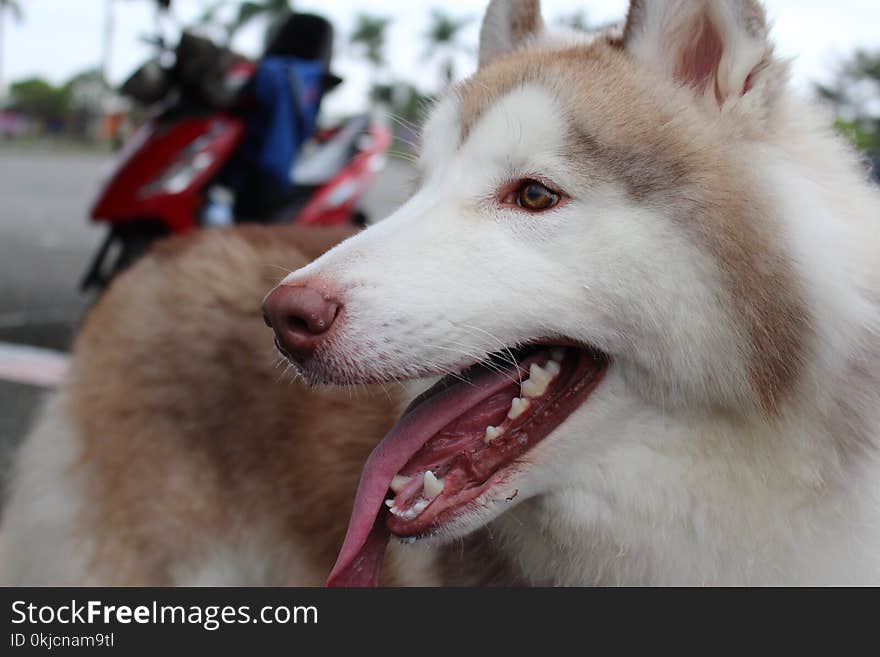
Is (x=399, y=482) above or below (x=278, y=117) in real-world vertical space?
above

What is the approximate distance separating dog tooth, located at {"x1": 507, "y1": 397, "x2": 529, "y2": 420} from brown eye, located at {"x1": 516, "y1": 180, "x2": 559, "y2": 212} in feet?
1.23

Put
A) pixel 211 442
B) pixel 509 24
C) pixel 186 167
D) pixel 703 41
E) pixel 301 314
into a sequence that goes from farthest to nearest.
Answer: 1. pixel 186 167
2. pixel 211 442
3. pixel 509 24
4. pixel 703 41
5. pixel 301 314

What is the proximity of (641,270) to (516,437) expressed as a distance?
1.32ft

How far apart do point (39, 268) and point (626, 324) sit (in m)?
8.55

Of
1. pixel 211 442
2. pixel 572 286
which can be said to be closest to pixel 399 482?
pixel 572 286

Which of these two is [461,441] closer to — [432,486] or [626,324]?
[432,486]

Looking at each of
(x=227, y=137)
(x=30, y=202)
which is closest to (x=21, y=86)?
(x=30, y=202)

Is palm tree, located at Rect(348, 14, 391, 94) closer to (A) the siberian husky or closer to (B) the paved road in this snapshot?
(B) the paved road

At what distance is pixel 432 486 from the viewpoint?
1.87 m

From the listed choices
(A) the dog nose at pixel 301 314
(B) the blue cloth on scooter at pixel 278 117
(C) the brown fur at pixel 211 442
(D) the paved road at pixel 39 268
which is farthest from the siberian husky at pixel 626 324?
(B) the blue cloth on scooter at pixel 278 117

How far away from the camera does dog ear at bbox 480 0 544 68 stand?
2.48 m

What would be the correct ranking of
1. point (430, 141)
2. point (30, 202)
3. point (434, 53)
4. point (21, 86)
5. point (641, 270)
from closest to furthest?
point (641, 270) → point (430, 141) → point (30, 202) → point (434, 53) → point (21, 86)
